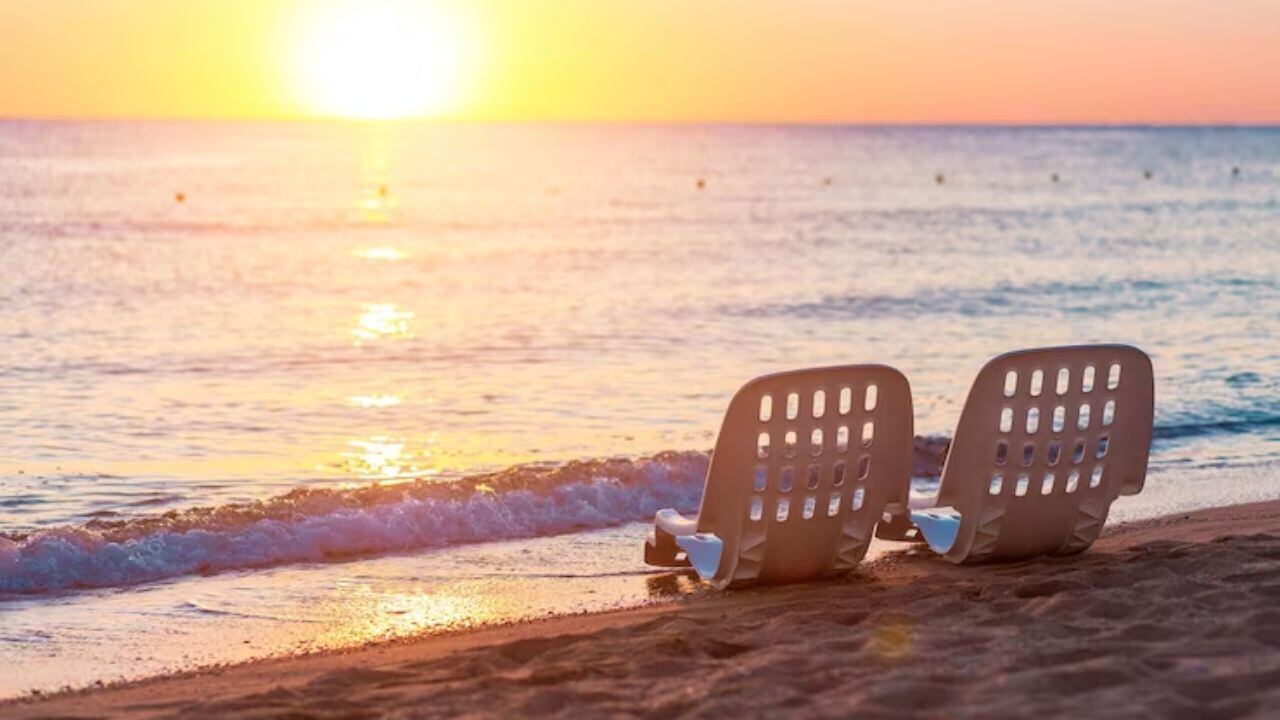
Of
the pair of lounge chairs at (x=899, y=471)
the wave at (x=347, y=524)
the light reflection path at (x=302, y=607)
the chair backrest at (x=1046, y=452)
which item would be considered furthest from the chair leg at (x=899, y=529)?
the wave at (x=347, y=524)

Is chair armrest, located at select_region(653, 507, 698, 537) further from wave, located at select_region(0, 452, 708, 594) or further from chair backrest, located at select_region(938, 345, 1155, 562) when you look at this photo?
wave, located at select_region(0, 452, 708, 594)

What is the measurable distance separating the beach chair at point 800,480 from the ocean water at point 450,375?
71cm

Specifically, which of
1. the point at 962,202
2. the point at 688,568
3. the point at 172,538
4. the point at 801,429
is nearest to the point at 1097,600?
the point at 801,429

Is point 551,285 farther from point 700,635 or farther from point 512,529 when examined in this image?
point 700,635

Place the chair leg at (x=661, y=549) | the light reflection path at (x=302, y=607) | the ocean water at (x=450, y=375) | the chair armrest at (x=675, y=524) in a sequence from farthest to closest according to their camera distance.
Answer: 1. the ocean water at (x=450, y=375)
2. the chair leg at (x=661, y=549)
3. the chair armrest at (x=675, y=524)
4. the light reflection path at (x=302, y=607)

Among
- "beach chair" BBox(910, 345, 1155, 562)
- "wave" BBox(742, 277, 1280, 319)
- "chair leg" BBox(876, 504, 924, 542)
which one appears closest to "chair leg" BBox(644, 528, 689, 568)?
"chair leg" BBox(876, 504, 924, 542)

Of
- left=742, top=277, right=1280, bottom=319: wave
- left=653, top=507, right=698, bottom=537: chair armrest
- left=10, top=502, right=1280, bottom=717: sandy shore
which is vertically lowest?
left=10, top=502, right=1280, bottom=717: sandy shore

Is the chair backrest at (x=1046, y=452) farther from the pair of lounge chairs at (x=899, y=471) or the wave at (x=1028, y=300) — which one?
the wave at (x=1028, y=300)

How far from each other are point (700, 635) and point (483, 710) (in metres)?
1.22

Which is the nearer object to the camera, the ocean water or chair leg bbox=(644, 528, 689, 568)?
chair leg bbox=(644, 528, 689, 568)

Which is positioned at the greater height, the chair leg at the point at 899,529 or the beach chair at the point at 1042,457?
the beach chair at the point at 1042,457

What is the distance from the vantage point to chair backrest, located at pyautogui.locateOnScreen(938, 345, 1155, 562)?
23.1 ft

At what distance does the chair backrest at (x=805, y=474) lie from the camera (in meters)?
6.62

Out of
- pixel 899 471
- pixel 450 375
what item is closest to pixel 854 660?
pixel 899 471
